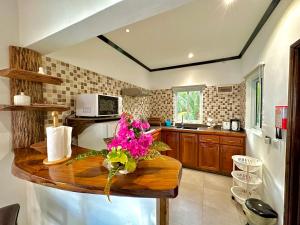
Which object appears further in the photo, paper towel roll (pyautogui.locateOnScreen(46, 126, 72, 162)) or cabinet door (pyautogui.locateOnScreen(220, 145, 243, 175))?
cabinet door (pyautogui.locateOnScreen(220, 145, 243, 175))

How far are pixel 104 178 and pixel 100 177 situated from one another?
0.03 metres

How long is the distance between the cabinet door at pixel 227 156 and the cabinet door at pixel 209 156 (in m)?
0.09

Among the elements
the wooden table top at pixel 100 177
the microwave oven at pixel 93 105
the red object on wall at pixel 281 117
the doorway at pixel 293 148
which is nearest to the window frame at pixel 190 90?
the red object on wall at pixel 281 117

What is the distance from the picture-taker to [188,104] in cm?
376

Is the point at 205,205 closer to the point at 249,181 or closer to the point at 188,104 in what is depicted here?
the point at 249,181

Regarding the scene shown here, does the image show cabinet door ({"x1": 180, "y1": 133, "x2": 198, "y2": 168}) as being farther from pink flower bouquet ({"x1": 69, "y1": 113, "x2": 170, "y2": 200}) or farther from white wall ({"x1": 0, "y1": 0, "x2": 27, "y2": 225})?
white wall ({"x1": 0, "y1": 0, "x2": 27, "y2": 225})

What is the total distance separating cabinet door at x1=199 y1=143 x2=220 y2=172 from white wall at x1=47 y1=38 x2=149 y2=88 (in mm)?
2118

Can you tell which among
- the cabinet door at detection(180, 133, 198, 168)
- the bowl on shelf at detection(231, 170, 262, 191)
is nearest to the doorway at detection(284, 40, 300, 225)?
the bowl on shelf at detection(231, 170, 262, 191)

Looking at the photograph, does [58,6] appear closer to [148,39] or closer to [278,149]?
[148,39]

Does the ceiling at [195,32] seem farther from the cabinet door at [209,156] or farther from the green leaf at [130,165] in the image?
the cabinet door at [209,156]

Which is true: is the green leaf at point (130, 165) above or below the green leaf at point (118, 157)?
below

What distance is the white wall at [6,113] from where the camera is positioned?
1.25 meters

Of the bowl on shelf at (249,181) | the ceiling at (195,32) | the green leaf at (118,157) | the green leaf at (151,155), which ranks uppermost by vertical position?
the ceiling at (195,32)

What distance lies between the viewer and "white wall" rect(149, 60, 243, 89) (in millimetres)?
3193
